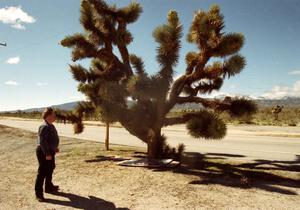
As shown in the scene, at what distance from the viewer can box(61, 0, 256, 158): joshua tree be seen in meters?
9.38

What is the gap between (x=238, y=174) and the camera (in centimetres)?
821

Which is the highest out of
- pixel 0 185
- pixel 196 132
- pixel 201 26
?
pixel 201 26

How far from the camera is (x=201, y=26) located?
9.28m

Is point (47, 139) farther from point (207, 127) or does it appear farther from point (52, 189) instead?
Answer: point (207, 127)

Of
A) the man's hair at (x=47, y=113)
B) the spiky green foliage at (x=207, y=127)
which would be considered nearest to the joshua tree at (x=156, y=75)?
the spiky green foliage at (x=207, y=127)

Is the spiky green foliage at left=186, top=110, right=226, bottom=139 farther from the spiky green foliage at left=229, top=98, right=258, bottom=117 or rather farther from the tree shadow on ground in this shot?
the tree shadow on ground

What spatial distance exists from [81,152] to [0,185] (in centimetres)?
496

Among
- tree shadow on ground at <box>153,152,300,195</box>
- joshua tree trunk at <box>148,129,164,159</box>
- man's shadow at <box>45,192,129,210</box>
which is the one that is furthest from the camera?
joshua tree trunk at <box>148,129,164,159</box>

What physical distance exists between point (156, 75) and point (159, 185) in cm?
347

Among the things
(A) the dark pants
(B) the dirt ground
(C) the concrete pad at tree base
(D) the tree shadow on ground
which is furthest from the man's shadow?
(C) the concrete pad at tree base

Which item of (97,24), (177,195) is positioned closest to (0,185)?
(177,195)

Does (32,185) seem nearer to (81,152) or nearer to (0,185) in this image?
(0,185)

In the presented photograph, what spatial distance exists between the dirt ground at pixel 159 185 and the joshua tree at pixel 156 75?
3.91 feet

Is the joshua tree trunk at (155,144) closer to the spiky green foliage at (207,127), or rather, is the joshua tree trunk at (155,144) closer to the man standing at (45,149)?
the spiky green foliage at (207,127)
